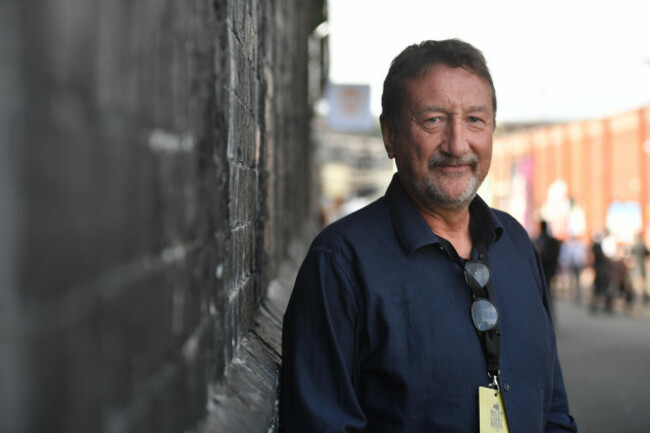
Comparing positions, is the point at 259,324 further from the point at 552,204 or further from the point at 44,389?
the point at 552,204

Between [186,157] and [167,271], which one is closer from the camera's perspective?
[167,271]

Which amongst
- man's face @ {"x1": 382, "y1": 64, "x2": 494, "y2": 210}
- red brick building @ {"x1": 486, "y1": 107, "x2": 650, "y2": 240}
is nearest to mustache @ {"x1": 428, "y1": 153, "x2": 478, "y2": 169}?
man's face @ {"x1": 382, "y1": 64, "x2": 494, "y2": 210}

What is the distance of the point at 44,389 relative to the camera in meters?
0.83

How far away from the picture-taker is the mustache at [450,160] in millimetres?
2498

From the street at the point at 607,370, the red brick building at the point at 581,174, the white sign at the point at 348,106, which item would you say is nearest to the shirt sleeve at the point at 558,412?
the street at the point at 607,370

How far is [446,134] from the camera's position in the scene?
8.16 ft

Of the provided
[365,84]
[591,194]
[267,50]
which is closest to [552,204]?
[591,194]

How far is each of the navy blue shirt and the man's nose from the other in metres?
0.23

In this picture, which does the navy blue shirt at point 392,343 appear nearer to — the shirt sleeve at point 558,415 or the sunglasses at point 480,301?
the sunglasses at point 480,301

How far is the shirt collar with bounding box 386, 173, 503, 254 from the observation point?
237cm

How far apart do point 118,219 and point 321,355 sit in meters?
1.24

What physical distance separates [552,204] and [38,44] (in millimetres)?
31466

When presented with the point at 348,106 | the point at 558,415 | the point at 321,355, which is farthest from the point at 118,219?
the point at 348,106

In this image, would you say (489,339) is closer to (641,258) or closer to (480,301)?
(480,301)
